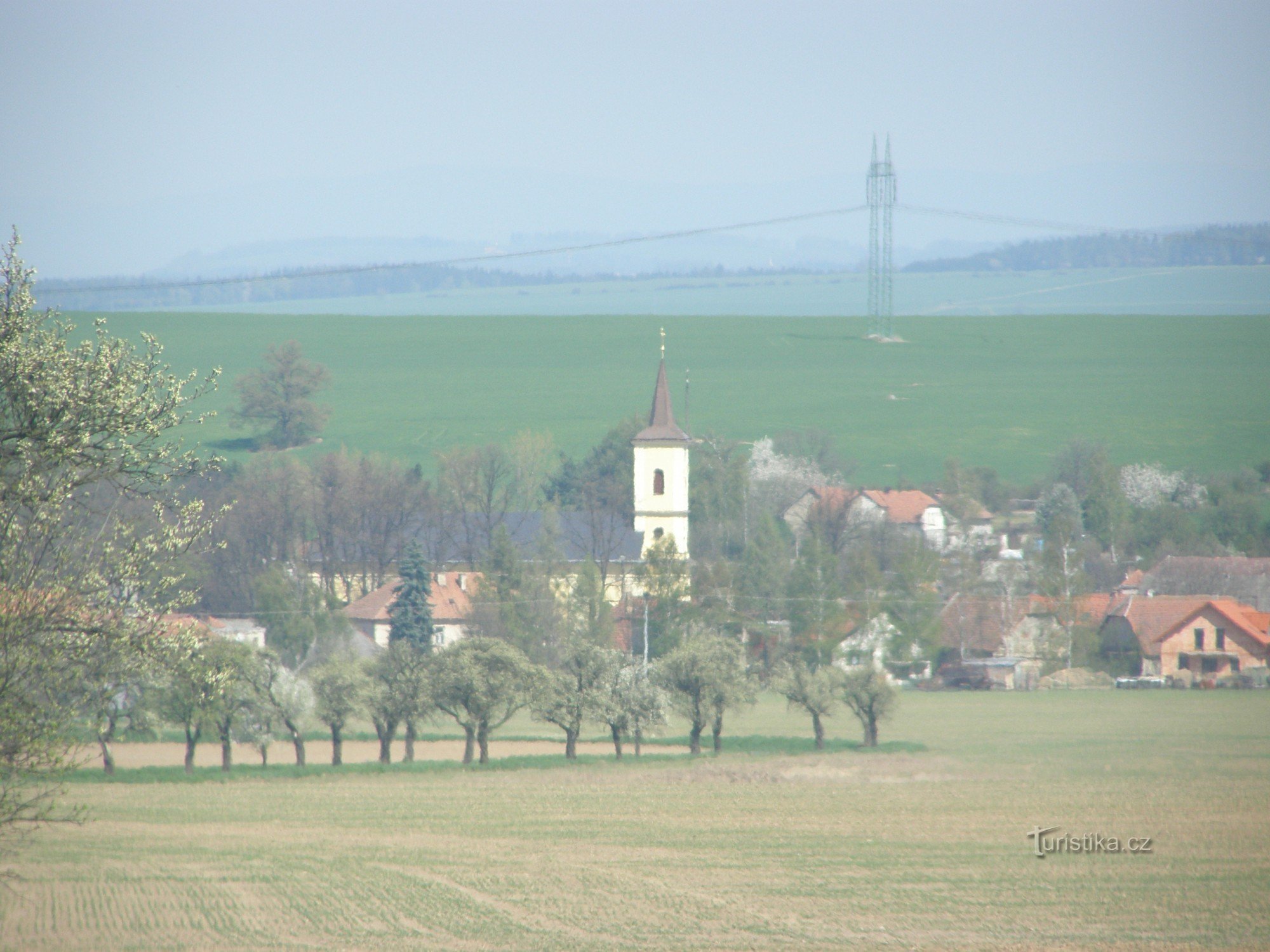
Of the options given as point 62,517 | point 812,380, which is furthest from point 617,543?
point 62,517

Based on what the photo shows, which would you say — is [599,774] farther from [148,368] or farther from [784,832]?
[148,368]

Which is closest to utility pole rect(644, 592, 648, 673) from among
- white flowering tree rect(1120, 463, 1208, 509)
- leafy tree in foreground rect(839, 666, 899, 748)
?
leafy tree in foreground rect(839, 666, 899, 748)

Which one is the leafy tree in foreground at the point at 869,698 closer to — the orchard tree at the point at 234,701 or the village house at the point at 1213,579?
the orchard tree at the point at 234,701

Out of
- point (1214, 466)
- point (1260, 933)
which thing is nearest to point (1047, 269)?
point (1214, 466)

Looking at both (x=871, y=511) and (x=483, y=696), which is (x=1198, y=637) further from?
(x=871, y=511)

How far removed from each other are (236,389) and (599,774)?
8101 cm

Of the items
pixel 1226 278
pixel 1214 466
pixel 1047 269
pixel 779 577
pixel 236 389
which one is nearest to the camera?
pixel 779 577

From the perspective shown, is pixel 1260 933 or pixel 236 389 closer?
pixel 1260 933

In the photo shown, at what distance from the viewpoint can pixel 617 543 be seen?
8181 cm

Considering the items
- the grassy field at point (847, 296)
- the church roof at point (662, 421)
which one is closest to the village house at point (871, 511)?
the church roof at point (662, 421)

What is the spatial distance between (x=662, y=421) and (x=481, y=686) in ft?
136

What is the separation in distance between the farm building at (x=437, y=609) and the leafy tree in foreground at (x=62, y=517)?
51458 mm

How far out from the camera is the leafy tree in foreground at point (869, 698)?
42375 millimetres

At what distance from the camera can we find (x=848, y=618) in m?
64.8
